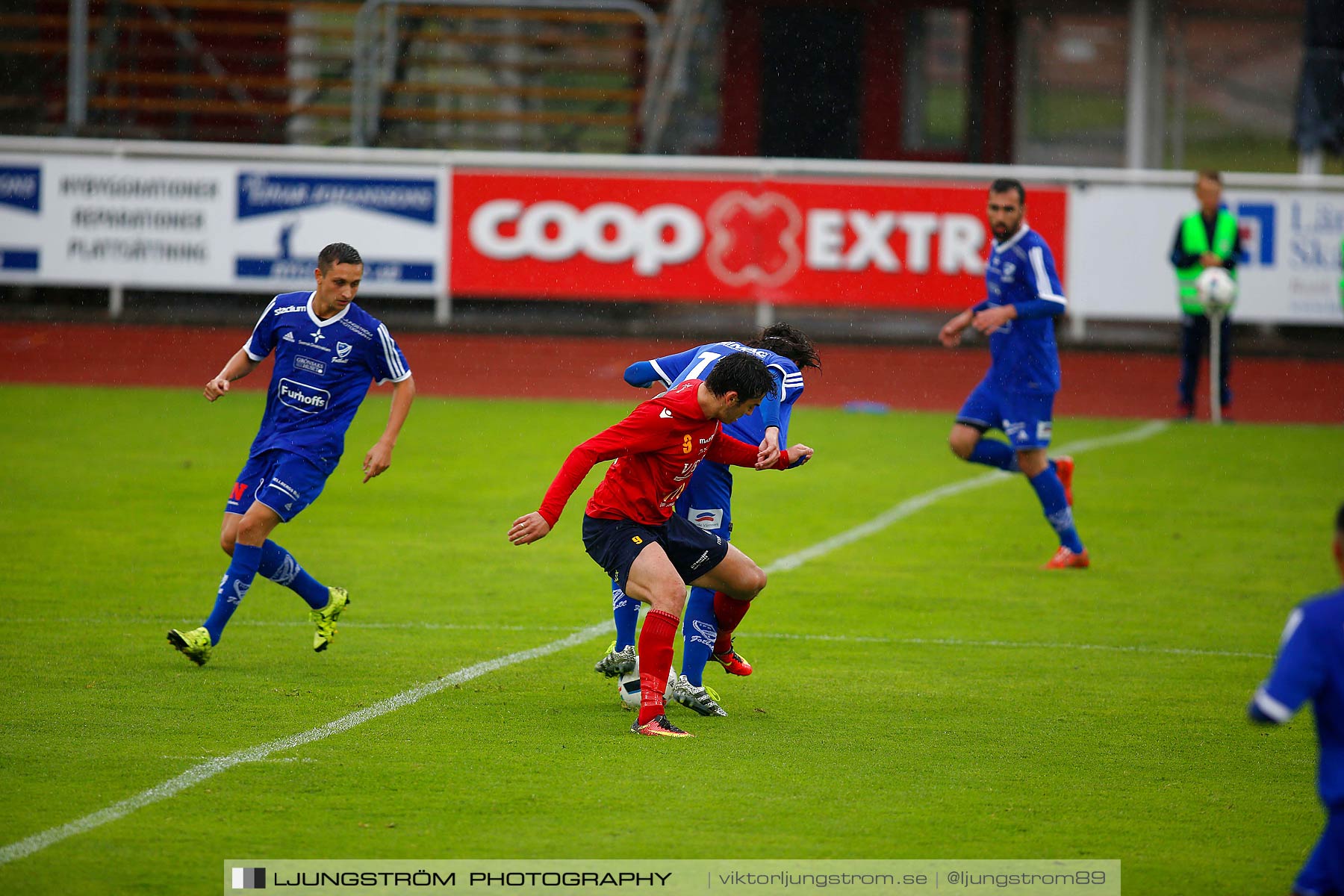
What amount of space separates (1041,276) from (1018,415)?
89 centimetres

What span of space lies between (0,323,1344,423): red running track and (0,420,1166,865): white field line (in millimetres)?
7109

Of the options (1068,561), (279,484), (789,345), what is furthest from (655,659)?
(1068,561)

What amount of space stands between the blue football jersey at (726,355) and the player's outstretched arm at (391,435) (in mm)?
1271

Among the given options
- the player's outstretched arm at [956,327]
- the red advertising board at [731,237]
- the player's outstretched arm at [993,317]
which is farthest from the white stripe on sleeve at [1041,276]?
the red advertising board at [731,237]

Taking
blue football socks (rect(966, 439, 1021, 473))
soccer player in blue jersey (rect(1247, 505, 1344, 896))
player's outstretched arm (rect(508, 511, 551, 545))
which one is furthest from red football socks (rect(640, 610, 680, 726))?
blue football socks (rect(966, 439, 1021, 473))

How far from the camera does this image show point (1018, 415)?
1026 cm

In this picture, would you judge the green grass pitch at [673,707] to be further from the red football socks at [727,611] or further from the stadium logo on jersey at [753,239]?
the stadium logo on jersey at [753,239]

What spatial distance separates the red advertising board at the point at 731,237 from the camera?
19.9 m

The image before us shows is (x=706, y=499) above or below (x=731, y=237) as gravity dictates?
below

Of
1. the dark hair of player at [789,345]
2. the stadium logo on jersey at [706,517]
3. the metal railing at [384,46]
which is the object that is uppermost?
the metal railing at [384,46]

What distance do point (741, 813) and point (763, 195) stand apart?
15.2 meters

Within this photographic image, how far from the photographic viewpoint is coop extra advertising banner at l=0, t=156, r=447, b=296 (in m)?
19.6

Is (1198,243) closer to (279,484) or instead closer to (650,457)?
(650,457)

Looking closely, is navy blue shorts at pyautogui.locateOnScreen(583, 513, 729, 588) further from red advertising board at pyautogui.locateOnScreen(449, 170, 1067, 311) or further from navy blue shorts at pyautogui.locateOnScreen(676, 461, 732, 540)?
red advertising board at pyautogui.locateOnScreen(449, 170, 1067, 311)
